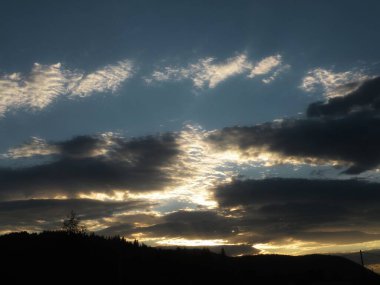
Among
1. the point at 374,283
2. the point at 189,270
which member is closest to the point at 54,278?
the point at 189,270

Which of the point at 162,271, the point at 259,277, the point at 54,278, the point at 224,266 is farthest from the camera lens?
the point at 224,266

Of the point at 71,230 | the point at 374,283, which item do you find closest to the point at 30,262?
the point at 71,230

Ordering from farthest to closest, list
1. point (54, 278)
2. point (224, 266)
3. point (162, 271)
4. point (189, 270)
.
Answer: point (224, 266) < point (189, 270) < point (162, 271) < point (54, 278)

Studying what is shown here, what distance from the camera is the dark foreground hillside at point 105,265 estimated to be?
365 feet

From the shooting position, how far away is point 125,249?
180 m

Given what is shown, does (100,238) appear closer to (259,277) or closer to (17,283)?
(259,277)

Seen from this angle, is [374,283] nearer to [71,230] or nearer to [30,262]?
[30,262]

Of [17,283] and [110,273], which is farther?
[110,273]

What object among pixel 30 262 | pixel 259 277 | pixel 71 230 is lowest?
pixel 259 277

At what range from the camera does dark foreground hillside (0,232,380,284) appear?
365 feet

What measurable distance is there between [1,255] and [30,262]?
34.0 ft

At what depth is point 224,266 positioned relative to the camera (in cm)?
19300

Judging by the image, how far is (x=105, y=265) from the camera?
5325 inches

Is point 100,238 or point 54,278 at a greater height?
point 100,238
